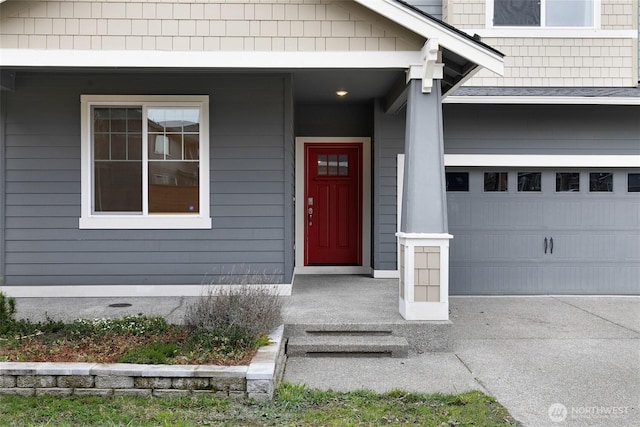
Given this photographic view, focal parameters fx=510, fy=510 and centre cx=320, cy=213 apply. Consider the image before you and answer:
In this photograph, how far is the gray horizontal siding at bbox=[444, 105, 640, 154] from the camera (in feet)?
26.2

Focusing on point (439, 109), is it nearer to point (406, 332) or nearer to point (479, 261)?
point (406, 332)

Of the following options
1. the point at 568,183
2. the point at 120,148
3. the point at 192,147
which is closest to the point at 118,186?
the point at 120,148

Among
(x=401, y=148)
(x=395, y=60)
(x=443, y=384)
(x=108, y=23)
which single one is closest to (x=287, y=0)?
(x=395, y=60)

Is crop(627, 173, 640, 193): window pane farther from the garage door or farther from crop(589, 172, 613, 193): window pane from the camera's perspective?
crop(589, 172, 613, 193): window pane

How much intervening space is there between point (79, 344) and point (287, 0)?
4.05 meters

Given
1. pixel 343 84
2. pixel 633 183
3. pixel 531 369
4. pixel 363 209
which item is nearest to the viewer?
pixel 531 369

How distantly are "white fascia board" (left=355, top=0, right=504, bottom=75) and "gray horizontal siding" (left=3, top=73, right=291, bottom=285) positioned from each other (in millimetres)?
1988

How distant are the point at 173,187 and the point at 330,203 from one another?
2.91 meters

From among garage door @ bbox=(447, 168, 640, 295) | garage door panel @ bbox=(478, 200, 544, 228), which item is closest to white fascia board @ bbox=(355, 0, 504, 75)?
garage door @ bbox=(447, 168, 640, 295)

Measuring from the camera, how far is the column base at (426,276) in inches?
211

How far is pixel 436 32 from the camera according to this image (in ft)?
17.4

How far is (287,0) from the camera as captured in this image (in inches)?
220

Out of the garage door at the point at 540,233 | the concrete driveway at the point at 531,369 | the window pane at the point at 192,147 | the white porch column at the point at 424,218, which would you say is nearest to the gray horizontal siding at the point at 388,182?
the garage door at the point at 540,233

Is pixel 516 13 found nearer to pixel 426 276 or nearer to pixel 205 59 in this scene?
pixel 426 276
